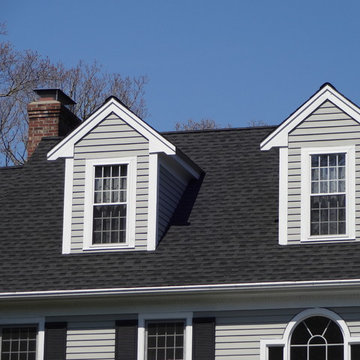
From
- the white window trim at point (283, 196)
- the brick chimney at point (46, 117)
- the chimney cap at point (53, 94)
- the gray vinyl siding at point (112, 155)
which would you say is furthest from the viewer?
the chimney cap at point (53, 94)

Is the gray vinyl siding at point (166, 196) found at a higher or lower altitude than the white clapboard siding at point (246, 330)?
higher

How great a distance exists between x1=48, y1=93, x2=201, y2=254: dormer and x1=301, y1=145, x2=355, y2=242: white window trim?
8.47 ft

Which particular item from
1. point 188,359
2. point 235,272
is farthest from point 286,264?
point 188,359

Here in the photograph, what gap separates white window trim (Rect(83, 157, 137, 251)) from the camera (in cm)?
2173

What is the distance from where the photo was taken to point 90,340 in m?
20.9

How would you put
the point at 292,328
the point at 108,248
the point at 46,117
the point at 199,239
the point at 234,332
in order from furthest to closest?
the point at 46,117, the point at 108,248, the point at 199,239, the point at 234,332, the point at 292,328

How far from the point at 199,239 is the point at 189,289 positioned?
174 centimetres

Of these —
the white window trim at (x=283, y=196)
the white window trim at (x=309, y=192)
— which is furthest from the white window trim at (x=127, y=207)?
the white window trim at (x=309, y=192)

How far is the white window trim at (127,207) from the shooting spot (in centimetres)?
2173

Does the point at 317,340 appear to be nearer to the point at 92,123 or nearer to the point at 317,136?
the point at 317,136

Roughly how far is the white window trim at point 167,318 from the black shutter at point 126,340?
10 centimetres

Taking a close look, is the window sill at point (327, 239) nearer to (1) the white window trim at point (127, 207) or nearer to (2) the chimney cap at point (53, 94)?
(1) the white window trim at point (127, 207)

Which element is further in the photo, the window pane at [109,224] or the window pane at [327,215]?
the window pane at [109,224]

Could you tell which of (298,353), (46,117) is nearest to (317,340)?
(298,353)
